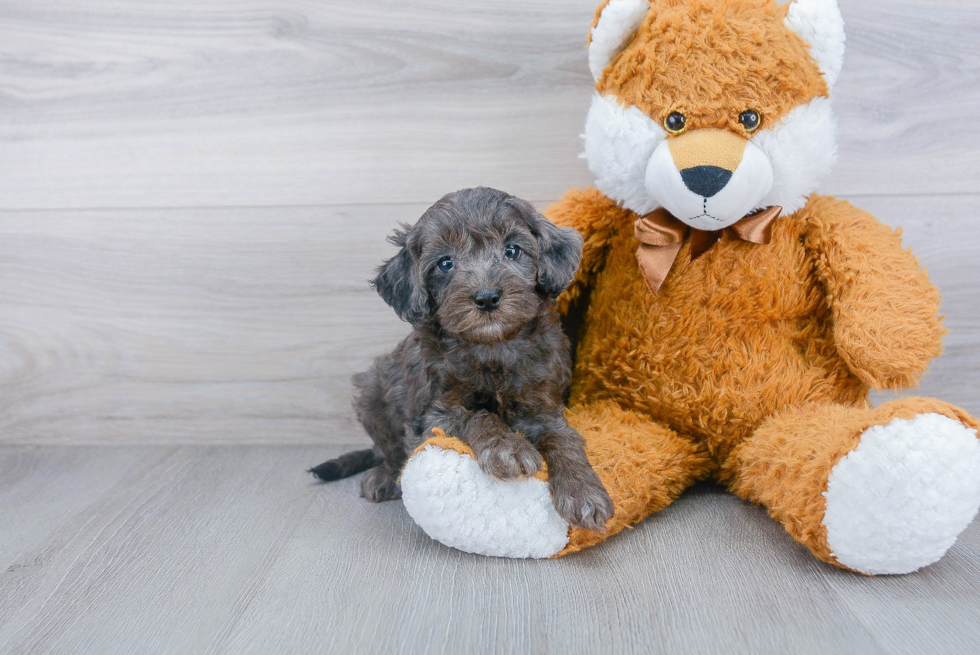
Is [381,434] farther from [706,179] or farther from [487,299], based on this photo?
[706,179]

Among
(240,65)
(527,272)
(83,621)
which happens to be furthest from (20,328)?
(527,272)

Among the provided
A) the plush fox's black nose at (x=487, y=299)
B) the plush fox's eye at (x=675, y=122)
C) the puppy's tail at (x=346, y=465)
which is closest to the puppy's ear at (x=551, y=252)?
the plush fox's black nose at (x=487, y=299)

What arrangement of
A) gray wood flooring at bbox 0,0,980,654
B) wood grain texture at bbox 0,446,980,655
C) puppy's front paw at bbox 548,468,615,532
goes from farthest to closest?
1. gray wood flooring at bbox 0,0,980,654
2. puppy's front paw at bbox 548,468,615,532
3. wood grain texture at bbox 0,446,980,655

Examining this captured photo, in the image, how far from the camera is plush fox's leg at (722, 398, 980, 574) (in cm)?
118

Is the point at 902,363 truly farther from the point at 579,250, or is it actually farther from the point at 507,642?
the point at 507,642

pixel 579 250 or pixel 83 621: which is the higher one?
pixel 579 250

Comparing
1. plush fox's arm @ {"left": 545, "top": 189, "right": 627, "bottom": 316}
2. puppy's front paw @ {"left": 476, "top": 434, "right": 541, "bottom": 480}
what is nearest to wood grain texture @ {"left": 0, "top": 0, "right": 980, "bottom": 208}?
plush fox's arm @ {"left": 545, "top": 189, "right": 627, "bottom": 316}

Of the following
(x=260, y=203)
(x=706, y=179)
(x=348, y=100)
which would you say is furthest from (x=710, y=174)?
(x=260, y=203)

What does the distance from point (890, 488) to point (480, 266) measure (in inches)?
30.9

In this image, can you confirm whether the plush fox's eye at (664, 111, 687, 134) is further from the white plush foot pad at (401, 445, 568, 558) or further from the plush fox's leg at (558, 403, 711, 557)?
the white plush foot pad at (401, 445, 568, 558)

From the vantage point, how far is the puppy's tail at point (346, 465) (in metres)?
1.87

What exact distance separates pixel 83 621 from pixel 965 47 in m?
2.29

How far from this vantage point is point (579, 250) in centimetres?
149

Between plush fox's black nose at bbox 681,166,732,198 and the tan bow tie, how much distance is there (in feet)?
0.52
